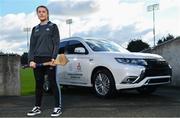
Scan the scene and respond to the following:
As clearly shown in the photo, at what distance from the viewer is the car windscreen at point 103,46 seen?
1323 cm

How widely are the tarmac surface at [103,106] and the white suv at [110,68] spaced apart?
40 cm

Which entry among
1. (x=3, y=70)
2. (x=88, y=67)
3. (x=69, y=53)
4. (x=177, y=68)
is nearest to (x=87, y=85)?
(x=88, y=67)

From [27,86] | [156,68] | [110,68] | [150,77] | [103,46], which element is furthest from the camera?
[27,86]

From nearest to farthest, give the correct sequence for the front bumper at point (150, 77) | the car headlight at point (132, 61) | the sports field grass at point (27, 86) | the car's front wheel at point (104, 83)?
the front bumper at point (150, 77) → the car headlight at point (132, 61) → the car's front wheel at point (104, 83) → the sports field grass at point (27, 86)

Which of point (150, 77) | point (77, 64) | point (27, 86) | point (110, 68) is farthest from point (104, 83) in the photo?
point (27, 86)

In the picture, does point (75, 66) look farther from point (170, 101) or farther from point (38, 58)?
point (38, 58)

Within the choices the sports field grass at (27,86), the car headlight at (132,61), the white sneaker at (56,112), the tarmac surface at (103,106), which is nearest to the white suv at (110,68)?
the car headlight at (132,61)

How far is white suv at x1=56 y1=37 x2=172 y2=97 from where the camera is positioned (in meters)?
11.9

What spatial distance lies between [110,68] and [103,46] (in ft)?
4.29

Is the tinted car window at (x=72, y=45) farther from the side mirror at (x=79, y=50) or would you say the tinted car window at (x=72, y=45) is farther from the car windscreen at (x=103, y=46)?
the car windscreen at (x=103, y=46)

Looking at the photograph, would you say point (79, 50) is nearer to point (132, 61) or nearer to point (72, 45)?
point (72, 45)

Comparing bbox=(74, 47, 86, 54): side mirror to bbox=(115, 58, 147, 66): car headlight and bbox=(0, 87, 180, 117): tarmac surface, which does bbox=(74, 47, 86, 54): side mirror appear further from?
bbox=(115, 58, 147, 66): car headlight

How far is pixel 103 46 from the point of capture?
1339 cm

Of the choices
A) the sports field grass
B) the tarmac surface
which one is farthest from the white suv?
the sports field grass
